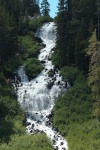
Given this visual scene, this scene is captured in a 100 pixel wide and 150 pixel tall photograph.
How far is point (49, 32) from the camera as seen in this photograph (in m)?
80.6

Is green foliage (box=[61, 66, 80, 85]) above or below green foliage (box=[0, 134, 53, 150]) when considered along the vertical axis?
above

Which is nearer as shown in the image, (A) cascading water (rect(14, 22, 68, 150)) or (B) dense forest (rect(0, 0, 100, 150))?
(B) dense forest (rect(0, 0, 100, 150))

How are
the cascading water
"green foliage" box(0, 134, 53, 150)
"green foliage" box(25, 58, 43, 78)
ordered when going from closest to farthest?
"green foliage" box(0, 134, 53, 150)
the cascading water
"green foliage" box(25, 58, 43, 78)

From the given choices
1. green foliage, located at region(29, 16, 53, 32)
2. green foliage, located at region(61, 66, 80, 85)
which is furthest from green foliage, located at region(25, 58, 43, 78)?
green foliage, located at region(29, 16, 53, 32)

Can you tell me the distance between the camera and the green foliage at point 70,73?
181 ft

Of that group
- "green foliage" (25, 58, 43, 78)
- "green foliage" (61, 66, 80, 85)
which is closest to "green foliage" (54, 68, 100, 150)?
"green foliage" (61, 66, 80, 85)

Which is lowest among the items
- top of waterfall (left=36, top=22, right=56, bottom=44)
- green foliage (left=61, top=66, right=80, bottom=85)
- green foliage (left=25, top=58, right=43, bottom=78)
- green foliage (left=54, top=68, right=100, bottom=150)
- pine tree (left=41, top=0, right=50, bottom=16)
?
green foliage (left=54, top=68, right=100, bottom=150)

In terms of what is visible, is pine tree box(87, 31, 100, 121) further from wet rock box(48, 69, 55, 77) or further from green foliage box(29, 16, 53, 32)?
green foliage box(29, 16, 53, 32)

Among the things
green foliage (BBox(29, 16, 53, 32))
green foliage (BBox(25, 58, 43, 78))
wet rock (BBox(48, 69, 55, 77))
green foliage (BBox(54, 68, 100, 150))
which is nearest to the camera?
green foliage (BBox(54, 68, 100, 150))

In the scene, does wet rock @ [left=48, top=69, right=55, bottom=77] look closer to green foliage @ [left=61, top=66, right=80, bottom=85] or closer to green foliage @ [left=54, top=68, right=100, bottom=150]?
green foliage @ [left=61, top=66, right=80, bottom=85]

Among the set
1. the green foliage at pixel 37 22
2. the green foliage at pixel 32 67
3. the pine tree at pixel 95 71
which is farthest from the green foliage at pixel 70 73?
the green foliage at pixel 37 22

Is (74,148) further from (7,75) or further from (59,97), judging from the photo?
(7,75)

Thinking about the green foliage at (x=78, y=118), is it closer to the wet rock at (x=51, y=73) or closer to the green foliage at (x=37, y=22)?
the wet rock at (x=51, y=73)

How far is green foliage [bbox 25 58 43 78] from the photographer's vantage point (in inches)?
2346
